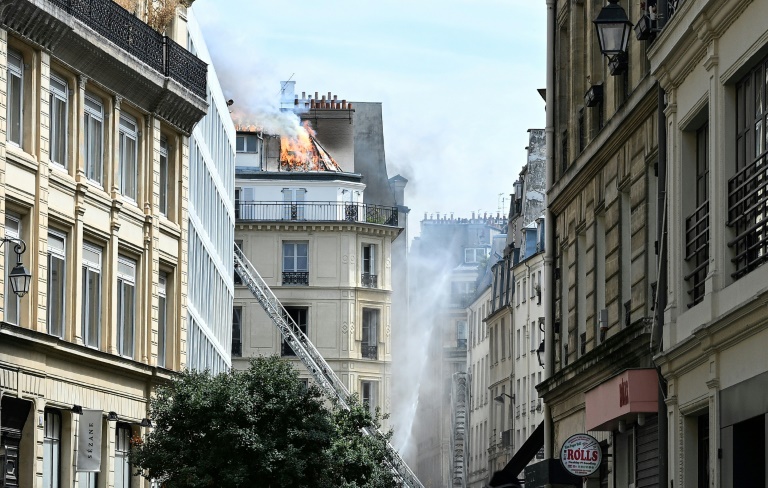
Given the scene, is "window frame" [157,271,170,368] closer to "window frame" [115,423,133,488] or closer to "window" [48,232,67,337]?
"window frame" [115,423,133,488]

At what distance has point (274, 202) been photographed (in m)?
83.4

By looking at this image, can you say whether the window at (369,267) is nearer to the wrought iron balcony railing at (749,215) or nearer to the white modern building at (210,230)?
the white modern building at (210,230)

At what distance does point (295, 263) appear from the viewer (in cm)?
8225

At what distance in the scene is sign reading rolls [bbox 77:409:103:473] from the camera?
3600 centimetres

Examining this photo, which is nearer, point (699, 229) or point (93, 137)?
point (699, 229)

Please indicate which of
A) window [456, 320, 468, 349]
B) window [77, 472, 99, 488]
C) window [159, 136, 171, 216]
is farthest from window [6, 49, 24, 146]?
window [456, 320, 468, 349]

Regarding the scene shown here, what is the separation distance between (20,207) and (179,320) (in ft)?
33.7

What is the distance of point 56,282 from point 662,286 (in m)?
16.2

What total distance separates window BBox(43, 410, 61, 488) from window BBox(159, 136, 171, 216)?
26.6ft

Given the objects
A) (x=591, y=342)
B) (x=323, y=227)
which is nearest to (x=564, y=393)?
(x=591, y=342)

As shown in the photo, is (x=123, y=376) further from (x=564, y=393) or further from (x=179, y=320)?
(x=564, y=393)

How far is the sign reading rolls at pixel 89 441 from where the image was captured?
36000 millimetres

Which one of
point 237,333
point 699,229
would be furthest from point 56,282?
point 237,333

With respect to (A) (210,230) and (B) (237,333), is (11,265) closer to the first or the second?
(A) (210,230)
